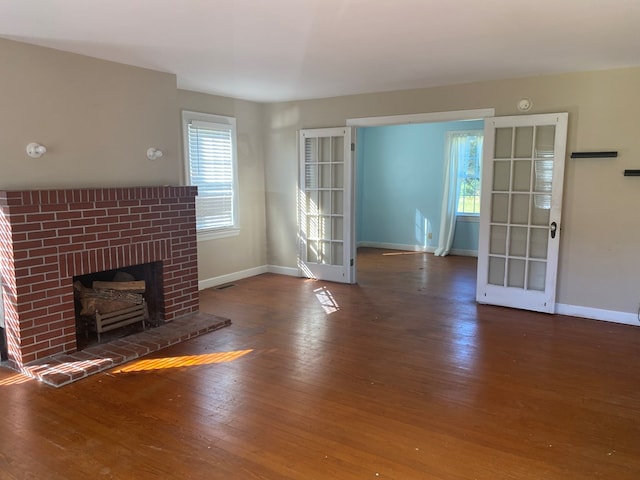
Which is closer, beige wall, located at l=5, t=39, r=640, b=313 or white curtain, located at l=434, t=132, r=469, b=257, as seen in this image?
beige wall, located at l=5, t=39, r=640, b=313

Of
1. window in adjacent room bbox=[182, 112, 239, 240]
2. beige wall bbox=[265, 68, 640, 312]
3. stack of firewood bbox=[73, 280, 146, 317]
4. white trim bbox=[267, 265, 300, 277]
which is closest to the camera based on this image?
stack of firewood bbox=[73, 280, 146, 317]

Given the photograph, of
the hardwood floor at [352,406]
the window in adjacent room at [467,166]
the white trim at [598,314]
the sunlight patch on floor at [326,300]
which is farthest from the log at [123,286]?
the window in adjacent room at [467,166]

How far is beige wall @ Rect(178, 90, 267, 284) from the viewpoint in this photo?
5875 millimetres

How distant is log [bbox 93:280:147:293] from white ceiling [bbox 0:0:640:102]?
6.32 feet

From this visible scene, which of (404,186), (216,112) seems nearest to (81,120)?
(216,112)

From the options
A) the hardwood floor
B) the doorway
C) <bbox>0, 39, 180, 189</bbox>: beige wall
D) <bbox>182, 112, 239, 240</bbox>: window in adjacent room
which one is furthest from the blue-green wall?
<bbox>0, 39, 180, 189</bbox>: beige wall

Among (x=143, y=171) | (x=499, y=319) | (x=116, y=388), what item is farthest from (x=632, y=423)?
(x=143, y=171)

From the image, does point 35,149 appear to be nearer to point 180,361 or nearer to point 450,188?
point 180,361

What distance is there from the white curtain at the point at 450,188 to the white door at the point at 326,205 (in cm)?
274

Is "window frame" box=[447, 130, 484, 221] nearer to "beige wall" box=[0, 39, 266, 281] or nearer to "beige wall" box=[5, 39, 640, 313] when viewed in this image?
"beige wall" box=[5, 39, 640, 313]

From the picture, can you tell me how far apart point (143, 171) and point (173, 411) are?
2.35 m

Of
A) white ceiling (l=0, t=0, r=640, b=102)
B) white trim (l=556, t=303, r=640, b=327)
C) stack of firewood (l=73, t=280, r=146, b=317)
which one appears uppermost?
white ceiling (l=0, t=0, r=640, b=102)

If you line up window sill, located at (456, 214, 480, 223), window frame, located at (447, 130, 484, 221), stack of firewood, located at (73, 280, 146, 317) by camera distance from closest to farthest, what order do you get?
stack of firewood, located at (73, 280, 146, 317) < window frame, located at (447, 130, 484, 221) < window sill, located at (456, 214, 480, 223)

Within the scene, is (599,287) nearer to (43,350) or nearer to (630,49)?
(630,49)
